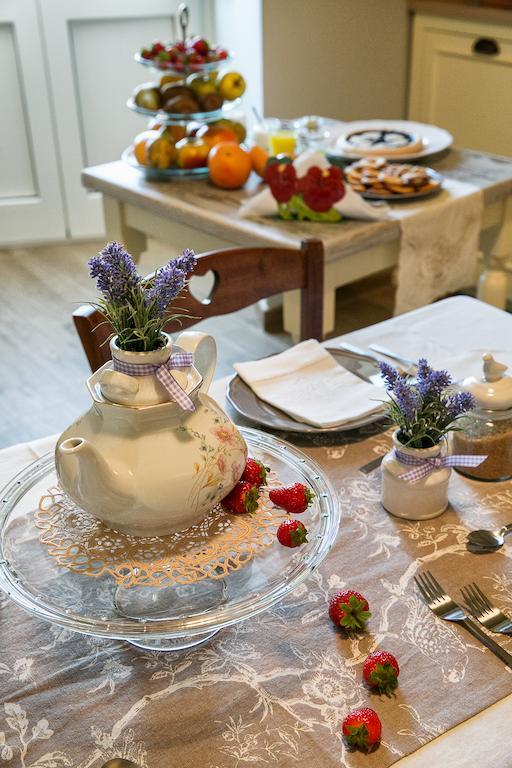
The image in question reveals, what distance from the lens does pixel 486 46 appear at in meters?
3.21

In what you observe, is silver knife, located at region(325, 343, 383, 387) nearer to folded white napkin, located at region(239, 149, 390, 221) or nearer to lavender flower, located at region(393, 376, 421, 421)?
lavender flower, located at region(393, 376, 421, 421)

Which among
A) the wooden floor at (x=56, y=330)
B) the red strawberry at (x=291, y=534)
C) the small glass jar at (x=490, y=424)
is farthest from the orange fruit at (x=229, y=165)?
the red strawberry at (x=291, y=534)

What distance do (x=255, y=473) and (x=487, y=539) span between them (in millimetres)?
262

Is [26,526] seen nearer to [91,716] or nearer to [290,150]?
[91,716]

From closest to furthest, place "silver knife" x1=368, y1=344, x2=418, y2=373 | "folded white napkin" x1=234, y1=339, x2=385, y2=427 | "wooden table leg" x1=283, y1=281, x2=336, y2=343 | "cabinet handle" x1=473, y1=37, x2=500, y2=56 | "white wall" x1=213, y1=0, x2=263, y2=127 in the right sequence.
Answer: "folded white napkin" x1=234, y1=339, x2=385, y2=427
"silver knife" x1=368, y1=344, x2=418, y2=373
"wooden table leg" x1=283, y1=281, x2=336, y2=343
"cabinet handle" x1=473, y1=37, x2=500, y2=56
"white wall" x1=213, y1=0, x2=263, y2=127

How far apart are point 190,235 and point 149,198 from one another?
14 centimetres

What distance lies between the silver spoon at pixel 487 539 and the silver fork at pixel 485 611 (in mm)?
64

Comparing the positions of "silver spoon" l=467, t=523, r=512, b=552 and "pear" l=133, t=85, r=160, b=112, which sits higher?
"pear" l=133, t=85, r=160, b=112

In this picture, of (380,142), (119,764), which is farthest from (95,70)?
(119,764)

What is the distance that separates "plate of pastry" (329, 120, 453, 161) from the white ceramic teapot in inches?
66.0

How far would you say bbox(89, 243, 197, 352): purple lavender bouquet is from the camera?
78cm

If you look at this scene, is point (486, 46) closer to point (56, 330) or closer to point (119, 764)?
point (56, 330)

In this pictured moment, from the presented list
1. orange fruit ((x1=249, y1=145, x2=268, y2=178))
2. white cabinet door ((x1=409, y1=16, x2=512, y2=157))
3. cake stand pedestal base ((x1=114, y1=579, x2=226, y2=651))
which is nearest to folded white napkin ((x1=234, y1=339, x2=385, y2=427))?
cake stand pedestal base ((x1=114, y1=579, x2=226, y2=651))

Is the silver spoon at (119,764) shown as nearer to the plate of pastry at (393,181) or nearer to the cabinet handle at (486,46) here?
the plate of pastry at (393,181)
